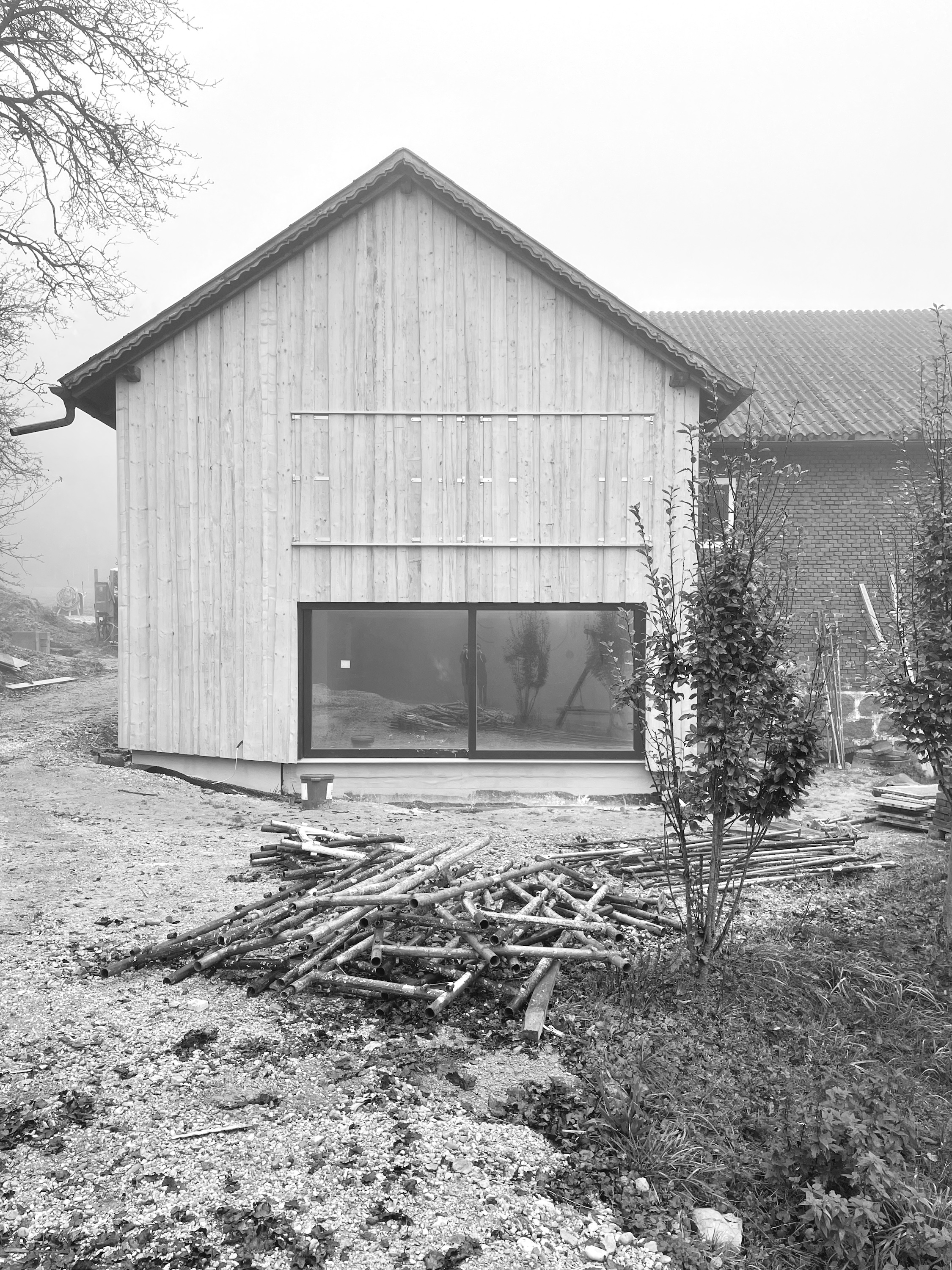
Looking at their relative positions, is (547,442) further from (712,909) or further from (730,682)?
(712,909)

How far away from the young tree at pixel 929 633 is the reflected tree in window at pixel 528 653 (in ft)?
21.1

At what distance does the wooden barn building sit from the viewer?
13359 millimetres

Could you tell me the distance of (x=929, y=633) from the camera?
670 cm

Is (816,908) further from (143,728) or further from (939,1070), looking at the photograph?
(143,728)

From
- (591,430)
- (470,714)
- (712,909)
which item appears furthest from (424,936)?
(591,430)

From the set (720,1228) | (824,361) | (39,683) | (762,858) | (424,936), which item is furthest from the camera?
(39,683)

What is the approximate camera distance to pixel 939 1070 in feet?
16.7

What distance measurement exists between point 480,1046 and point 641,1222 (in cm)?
157

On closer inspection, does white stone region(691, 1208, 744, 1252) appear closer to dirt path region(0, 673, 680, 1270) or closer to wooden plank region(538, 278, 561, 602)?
dirt path region(0, 673, 680, 1270)

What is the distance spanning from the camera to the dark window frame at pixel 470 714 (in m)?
13.4

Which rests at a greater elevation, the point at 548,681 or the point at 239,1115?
the point at 548,681

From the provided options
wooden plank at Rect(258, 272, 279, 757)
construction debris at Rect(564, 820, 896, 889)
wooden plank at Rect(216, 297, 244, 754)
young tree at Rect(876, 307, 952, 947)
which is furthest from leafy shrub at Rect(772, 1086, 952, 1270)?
wooden plank at Rect(216, 297, 244, 754)

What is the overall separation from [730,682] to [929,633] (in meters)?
1.95

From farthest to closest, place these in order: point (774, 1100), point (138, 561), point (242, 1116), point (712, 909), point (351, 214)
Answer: point (138, 561)
point (351, 214)
point (712, 909)
point (774, 1100)
point (242, 1116)
